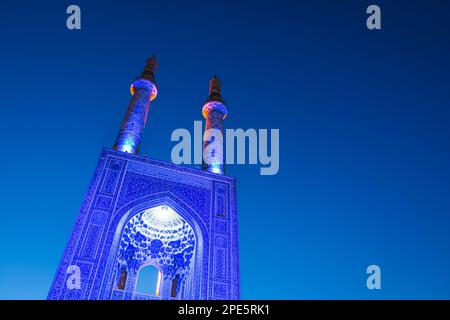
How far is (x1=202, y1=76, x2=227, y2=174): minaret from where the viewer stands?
1114cm

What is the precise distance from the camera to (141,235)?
945 centimetres

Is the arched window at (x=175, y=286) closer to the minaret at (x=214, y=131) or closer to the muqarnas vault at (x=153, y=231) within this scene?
the muqarnas vault at (x=153, y=231)

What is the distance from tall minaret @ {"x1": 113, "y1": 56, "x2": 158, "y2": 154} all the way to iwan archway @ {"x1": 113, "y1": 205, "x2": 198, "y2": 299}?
1950mm

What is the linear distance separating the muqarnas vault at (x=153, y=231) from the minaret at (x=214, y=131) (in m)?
0.59

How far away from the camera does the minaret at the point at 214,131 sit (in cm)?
1114

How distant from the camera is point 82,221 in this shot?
8.16m

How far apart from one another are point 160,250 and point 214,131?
3835 millimetres

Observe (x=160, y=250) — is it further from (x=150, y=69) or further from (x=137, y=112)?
(x=150, y=69)

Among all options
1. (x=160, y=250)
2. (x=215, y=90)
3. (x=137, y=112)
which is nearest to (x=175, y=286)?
(x=160, y=250)

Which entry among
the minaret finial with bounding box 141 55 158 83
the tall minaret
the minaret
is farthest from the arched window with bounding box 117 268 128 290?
the minaret finial with bounding box 141 55 158 83

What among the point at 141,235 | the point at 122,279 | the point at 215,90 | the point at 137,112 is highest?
the point at 215,90

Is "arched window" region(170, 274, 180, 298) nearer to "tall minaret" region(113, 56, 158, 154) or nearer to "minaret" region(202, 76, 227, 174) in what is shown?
"minaret" region(202, 76, 227, 174)
